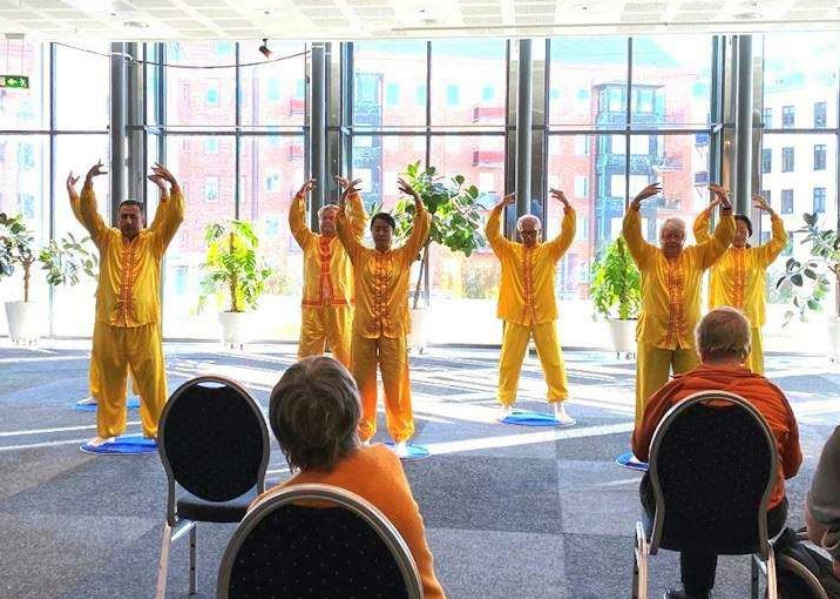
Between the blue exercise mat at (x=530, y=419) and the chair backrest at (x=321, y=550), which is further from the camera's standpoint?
the blue exercise mat at (x=530, y=419)

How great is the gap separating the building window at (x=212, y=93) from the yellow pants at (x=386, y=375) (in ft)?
25.8

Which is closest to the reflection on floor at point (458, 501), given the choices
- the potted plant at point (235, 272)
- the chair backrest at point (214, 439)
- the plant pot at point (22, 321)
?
the chair backrest at point (214, 439)

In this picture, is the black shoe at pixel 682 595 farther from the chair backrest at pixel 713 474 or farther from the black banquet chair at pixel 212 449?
the black banquet chair at pixel 212 449

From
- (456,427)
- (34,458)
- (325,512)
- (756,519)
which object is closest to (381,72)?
(456,427)

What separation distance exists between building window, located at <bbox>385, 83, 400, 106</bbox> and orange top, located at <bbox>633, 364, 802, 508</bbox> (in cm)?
995

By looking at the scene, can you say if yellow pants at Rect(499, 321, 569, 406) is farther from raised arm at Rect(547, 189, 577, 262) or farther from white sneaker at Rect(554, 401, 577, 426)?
raised arm at Rect(547, 189, 577, 262)

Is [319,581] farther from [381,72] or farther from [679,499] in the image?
[381,72]

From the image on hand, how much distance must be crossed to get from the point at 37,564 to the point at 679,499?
2540mm

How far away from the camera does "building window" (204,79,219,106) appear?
12.9 metres

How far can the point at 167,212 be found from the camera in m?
5.89

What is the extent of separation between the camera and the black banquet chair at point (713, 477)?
2.81m

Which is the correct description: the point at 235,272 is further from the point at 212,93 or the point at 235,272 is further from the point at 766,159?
the point at 766,159

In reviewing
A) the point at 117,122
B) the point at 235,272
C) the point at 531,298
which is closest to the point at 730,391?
the point at 531,298

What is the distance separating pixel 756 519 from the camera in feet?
9.45
